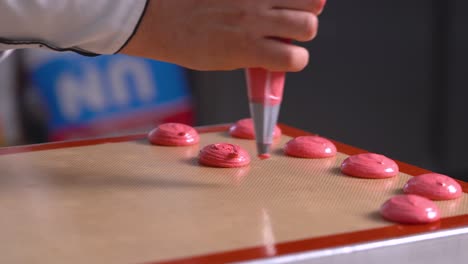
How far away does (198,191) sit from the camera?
0.74 metres

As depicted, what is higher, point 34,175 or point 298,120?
point 34,175

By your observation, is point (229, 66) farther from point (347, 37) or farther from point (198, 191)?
point (347, 37)

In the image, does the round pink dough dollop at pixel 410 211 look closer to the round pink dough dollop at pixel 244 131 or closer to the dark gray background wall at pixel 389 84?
the round pink dough dollop at pixel 244 131

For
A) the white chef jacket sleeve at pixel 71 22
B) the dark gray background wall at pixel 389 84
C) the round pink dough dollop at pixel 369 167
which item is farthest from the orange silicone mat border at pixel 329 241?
the dark gray background wall at pixel 389 84

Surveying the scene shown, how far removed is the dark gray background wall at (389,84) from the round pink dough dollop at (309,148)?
1.25 m

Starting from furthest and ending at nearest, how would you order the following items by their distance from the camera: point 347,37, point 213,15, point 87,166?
1. point 347,37
2. point 87,166
3. point 213,15

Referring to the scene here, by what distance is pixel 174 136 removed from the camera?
3.07 ft

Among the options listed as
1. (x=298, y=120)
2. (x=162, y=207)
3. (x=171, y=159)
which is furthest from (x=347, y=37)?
(x=162, y=207)

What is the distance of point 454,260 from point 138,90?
4.66 feet

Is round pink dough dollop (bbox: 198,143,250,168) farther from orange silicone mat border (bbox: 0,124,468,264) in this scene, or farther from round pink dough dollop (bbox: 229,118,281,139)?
orange silicone mat border (bbox: 0,124,468,264)

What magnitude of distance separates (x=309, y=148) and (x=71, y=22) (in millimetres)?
291

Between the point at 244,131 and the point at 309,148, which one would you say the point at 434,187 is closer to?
the point at 309,148

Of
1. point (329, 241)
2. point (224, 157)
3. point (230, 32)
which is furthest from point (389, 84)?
point (329, 241)

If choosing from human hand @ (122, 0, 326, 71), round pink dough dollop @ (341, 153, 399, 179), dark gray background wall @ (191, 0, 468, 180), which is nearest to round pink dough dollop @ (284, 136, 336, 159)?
round pink dough dollop @ (341, 153, 399, 179)
